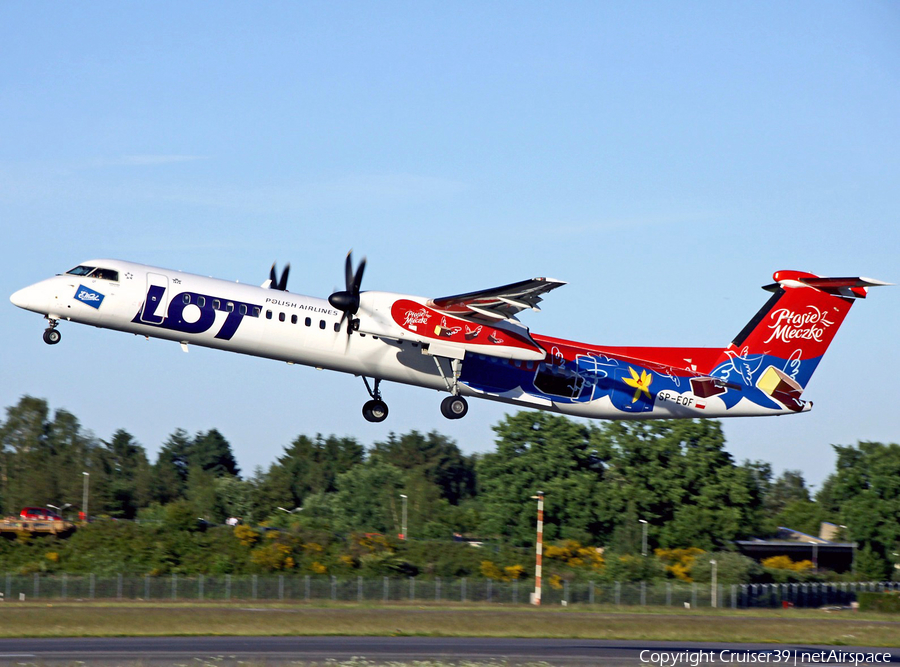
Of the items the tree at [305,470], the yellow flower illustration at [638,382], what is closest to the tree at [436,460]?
the tree at [305,470]

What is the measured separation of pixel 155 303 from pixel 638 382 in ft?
45.8

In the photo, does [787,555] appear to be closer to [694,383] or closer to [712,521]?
[712,521]

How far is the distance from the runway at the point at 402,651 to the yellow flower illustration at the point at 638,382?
287 inches

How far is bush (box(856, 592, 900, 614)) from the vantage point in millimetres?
48031

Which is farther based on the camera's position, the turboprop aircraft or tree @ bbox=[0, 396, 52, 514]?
tree @ bbox=[0, 396, 52, 514]

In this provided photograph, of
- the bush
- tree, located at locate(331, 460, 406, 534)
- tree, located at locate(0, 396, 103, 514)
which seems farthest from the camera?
tree, located at locate(0, 396, 103, 514)

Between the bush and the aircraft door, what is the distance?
3750 centimetres

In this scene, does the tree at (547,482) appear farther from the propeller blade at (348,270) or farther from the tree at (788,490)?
the tree at (788,490)

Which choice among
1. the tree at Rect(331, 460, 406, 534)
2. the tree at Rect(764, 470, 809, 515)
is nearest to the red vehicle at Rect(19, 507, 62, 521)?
the tree at Rect(331, 460, 406, 534)

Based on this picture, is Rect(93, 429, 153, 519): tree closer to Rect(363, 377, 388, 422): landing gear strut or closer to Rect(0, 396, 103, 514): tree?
Rect(0, 396, 103, 514): tree

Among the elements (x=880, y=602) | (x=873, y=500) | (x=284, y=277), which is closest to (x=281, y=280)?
(x=284, y=277)

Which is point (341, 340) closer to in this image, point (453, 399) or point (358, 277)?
point (358, 277)

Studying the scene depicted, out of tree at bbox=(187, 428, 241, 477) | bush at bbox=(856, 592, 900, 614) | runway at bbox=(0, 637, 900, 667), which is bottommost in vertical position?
bush at bbox=(856, 592, 900, 614)

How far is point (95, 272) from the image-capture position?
1045 inches
